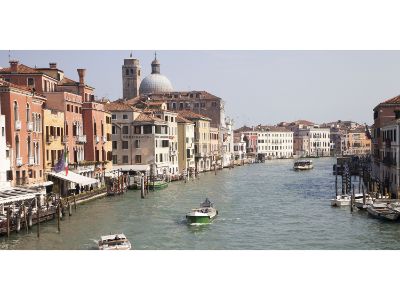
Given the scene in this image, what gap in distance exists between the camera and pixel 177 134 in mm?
20188

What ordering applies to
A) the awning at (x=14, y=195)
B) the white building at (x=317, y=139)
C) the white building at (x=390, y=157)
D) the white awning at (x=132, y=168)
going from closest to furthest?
1. the awning at (x=14, y=195)
2. the white building at (x=390, y=157)
3. the white awning at (x=132, y=168)
4. the white building at (x=317, y=139)

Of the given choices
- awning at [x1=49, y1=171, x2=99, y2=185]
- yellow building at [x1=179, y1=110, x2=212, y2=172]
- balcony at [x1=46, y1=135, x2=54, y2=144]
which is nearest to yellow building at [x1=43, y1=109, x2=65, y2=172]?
balcony at [x1=46, y1=135, x2=54, y2=144]

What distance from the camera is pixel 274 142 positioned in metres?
38.1

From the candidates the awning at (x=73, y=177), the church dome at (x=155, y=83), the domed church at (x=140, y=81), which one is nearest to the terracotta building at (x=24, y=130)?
the awning at (x=73, y=177)

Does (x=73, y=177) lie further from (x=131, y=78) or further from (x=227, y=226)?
(x=131, y=78)

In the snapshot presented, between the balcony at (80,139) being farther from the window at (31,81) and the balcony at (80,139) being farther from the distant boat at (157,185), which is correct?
the distant boat at (157,185)

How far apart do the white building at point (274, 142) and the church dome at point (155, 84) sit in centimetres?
871

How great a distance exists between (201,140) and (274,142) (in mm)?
15716

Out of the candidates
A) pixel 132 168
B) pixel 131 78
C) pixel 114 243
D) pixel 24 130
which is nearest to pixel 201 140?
pixel 132 168

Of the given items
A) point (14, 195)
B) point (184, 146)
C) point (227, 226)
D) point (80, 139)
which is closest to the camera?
point (14, 195)

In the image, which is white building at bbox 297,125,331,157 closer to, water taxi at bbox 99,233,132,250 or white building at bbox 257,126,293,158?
white building at bbox 257,126,293,158

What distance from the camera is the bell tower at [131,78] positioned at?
30.7 metres

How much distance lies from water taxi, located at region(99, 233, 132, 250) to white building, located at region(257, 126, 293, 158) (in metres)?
28.7
